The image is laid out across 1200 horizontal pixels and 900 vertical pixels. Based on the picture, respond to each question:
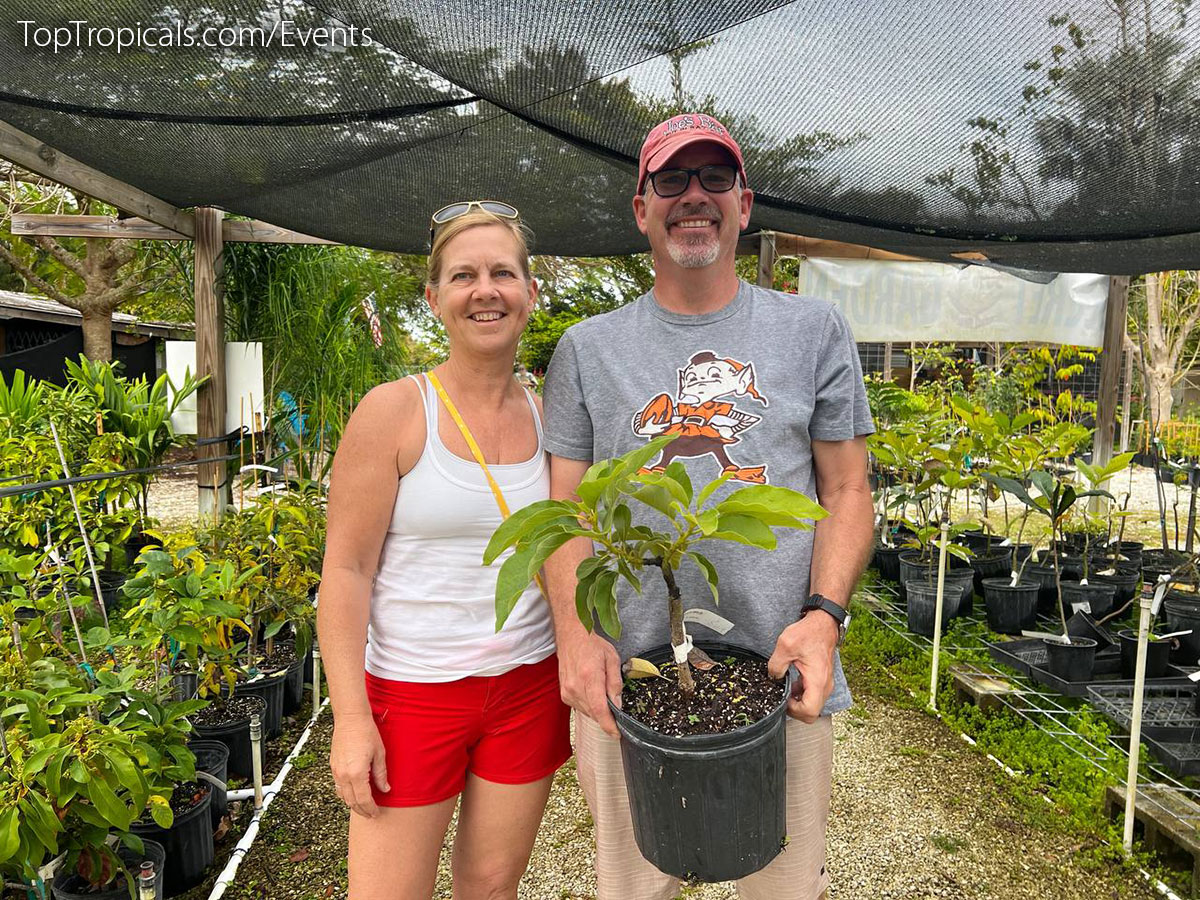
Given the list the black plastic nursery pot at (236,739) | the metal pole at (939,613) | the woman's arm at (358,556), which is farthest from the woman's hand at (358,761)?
the metal pole at (939,613)

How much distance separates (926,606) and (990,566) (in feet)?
3.23

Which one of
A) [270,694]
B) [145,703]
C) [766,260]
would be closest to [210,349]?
[270,694]

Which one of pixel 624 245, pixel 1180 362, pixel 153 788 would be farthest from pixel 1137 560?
pixel 1180 362

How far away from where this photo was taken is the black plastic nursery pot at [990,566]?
4.56 meters

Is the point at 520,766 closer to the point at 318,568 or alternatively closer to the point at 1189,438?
the point at 318,568

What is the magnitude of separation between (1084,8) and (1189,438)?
12611mm

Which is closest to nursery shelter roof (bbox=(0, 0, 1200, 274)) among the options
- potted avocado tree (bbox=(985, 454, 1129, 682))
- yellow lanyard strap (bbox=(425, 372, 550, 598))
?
yellow lanyard strap (bbox=(425, 372, 550, 598))

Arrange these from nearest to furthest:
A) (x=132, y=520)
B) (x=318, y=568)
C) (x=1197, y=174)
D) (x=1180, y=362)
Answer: (x=1197, y=174) → (x=318, y=568) → (x=132, y=520) → (x=1180, y=362)

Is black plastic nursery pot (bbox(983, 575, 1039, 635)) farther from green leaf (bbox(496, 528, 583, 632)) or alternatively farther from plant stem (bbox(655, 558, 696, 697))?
green leaf (bbox(496, 528, 583, 632))

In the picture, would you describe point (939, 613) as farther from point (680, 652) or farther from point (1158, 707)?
point (680, 652)

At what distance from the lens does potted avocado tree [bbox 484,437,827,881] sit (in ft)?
3.13

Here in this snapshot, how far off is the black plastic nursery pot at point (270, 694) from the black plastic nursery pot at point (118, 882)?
0.92 metres

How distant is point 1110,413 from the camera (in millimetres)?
5836

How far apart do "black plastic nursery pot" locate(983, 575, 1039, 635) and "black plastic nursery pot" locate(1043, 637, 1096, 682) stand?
0.81 m
